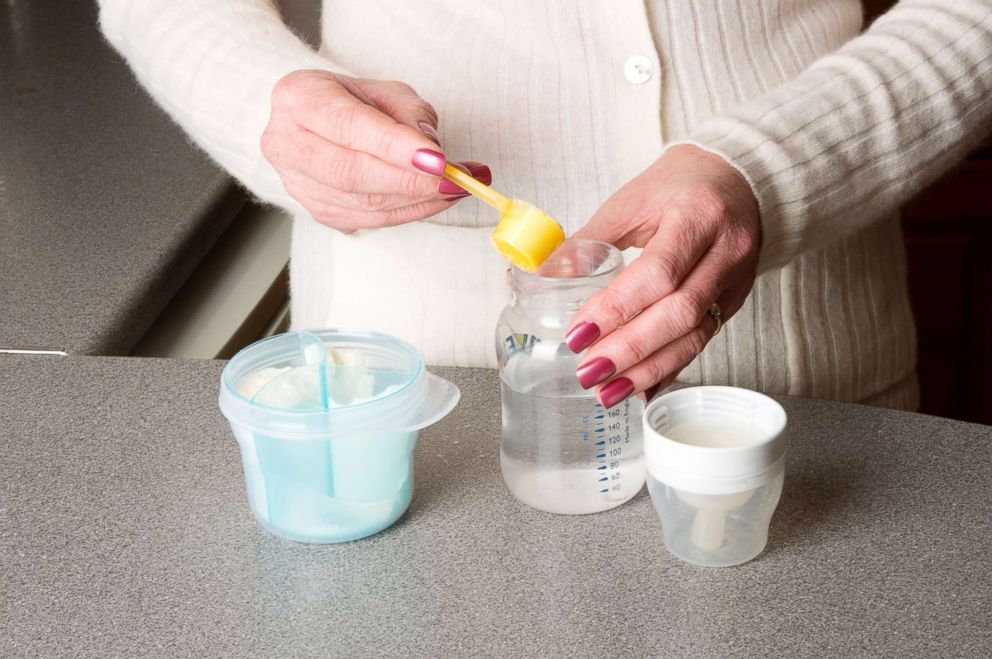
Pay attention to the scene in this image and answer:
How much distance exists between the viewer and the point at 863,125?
2.71ft

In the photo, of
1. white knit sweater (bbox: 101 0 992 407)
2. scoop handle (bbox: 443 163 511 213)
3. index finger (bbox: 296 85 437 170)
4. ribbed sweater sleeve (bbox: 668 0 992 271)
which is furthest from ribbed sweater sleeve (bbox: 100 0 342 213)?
ribbed sweater sleeve (bbox: 668 0 992 271)

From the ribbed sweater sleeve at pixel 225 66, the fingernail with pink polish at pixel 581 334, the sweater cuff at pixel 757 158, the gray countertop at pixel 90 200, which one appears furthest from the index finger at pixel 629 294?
the gray countertop at pixel 90 200

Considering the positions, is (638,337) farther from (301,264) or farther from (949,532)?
(301,264)

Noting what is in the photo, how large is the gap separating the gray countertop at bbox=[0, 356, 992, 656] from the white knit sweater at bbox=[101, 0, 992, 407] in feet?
0.55

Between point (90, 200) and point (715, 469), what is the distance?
2.91 feet

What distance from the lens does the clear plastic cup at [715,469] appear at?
0.62 metres

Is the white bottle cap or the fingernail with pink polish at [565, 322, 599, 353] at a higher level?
the fingernail with pink polish at [565, 322, 599, 353]

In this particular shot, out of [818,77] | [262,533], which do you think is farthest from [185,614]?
[818,77]

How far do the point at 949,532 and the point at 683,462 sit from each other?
0.18 metres

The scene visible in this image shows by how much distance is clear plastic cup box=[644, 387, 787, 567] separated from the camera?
2.05 feet

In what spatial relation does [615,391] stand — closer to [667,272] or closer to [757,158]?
[667,272]

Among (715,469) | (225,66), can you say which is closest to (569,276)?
(715,469)

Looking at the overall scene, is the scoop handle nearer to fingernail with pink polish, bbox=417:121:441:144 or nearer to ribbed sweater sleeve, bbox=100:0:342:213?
fingernail with pink polish, bbox=417:121:441:144

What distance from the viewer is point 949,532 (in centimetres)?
68
